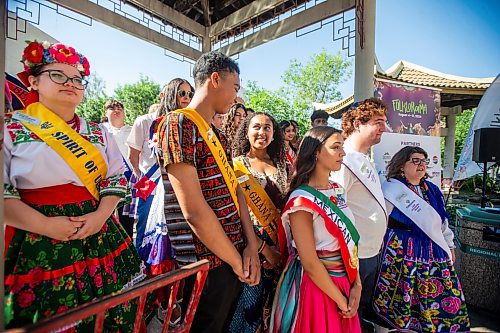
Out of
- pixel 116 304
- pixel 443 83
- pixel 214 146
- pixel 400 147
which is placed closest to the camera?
pixel 116 304

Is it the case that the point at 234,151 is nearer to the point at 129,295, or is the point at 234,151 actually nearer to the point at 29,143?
the point at 29,143

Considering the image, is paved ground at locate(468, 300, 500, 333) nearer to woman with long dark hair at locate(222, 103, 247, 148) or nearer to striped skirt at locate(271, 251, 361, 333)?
striped skirt at locate(271, 251, 361, 333)

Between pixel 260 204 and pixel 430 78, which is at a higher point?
pixel 430 78

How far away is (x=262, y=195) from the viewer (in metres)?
2.00

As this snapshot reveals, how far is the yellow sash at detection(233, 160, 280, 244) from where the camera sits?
1982 mm

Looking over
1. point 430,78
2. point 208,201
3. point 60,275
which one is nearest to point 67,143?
point 60,275

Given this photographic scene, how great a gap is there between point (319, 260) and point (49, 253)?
1.17 m

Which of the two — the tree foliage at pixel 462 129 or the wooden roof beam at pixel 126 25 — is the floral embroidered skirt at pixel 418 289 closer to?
the wooden roof beam at pixel 126 25

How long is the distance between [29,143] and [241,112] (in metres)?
2.06

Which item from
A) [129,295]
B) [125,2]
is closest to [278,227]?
[129,295]

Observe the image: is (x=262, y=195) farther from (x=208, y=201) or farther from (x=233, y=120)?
(x=233, y=120)

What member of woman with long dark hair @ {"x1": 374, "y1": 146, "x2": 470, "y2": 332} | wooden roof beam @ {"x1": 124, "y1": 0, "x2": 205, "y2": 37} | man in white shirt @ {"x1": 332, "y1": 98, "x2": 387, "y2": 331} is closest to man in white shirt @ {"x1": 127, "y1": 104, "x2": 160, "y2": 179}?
man in white shirt @ {"x1": 332, "y1": 98, "x2": 387, "y2": 331}

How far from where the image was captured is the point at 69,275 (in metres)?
1.18

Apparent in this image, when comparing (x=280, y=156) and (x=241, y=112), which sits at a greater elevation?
(x=241, y=112)
